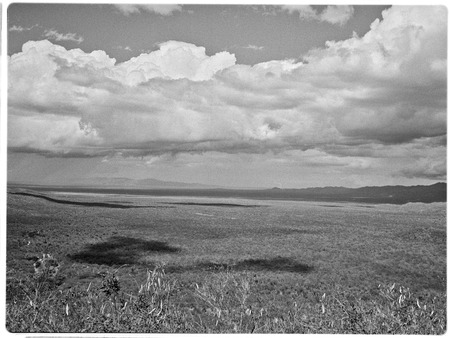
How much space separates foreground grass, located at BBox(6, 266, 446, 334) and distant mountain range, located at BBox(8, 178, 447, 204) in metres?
1.03

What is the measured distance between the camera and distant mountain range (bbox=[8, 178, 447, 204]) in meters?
5.68

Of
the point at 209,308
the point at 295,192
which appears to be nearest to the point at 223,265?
the point at 209,308

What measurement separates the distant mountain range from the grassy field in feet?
0.34

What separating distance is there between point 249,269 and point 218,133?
165 cm

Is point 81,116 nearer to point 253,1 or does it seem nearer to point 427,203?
point 253,1

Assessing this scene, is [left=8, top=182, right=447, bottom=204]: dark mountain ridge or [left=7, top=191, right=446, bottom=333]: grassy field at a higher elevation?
[left=8, top=182, right=447, bottom=204]: dark mountain ridge

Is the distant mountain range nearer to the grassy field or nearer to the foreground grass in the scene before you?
the grassy field

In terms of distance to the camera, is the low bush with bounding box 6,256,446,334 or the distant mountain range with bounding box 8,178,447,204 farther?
the distant mountain range with bounding box 8,178,447,204

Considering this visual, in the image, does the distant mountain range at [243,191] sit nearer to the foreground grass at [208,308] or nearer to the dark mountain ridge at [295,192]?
the dark mountain ridge at [295,192]

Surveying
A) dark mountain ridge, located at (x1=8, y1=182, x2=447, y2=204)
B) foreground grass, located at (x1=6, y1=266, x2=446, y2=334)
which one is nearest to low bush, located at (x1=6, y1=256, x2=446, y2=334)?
foreground grass, located at (x1=6, y1=266, x2=446, y2=334)

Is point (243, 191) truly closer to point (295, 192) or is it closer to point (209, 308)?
point (295, 192)

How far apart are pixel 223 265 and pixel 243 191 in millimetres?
974

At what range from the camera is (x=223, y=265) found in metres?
5.30

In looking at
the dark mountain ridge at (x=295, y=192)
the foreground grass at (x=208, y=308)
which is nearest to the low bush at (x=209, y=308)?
the foreground grass at (x=208, y=308)
